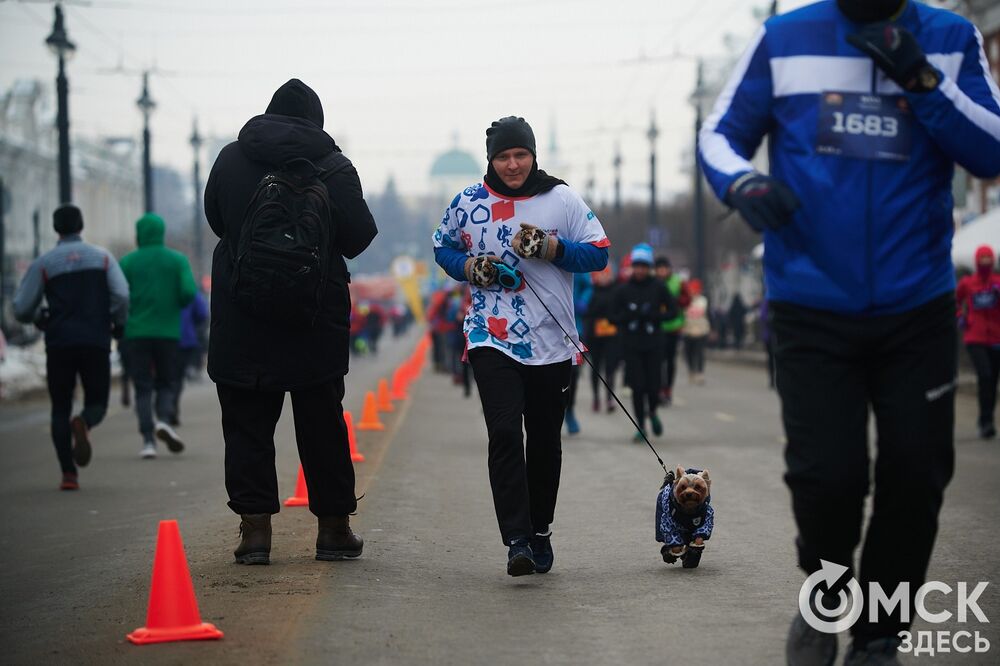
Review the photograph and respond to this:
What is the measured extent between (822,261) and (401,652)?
1857 mm

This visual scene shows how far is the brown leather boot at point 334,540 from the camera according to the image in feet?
23.0

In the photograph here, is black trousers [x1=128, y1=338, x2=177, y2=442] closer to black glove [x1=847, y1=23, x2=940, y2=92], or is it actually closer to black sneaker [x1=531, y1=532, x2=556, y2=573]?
black sneaker [x1=531, y1=532, x2=556, y2=573]

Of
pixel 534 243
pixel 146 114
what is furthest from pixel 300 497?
pixel 146 114

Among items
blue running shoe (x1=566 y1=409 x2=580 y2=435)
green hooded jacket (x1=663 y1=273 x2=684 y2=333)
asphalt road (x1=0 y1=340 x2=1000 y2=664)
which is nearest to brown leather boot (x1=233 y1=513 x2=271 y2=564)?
asphalt road (x1=0 y1=340 x2=1000 y2=664)

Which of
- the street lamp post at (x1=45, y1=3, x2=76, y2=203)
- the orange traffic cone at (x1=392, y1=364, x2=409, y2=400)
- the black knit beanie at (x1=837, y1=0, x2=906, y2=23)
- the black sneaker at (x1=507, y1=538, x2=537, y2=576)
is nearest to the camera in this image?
the black knit beanie at (x1=837, y1=0, x2=906, y2=23)

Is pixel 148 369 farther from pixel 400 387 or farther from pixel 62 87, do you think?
pixel 62 87

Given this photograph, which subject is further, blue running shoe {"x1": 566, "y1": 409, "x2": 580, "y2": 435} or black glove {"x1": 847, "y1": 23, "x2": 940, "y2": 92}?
blue running shoe {"x1": 566, "y1": 409, "x2": 580, "y2": 435}

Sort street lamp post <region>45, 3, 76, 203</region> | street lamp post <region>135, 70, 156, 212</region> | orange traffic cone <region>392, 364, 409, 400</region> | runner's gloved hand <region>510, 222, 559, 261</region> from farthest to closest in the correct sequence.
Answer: street lamp post <region>135, 70, 156, 212</region> < street lamp post <region>45, 3, 76, 203</region> < orange traffic cone <region>392, 364, 409, 400</region> < runner's gloved hand <region>510, 222, 559, 261</region>

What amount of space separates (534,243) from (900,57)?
2414 millimetres

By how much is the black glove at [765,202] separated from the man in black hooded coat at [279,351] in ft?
8.37

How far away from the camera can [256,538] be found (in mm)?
6832

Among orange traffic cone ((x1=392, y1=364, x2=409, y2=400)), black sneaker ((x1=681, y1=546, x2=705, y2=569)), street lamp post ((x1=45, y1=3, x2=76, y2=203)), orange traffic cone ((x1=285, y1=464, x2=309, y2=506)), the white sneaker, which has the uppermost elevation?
street lamp post ((x1=45, y1=3, x2=76, y2=203))

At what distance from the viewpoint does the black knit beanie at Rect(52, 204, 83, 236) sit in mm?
11484

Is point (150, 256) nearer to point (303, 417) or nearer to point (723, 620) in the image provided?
point (303, 417)
